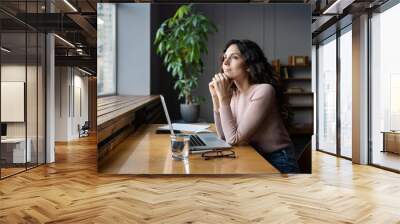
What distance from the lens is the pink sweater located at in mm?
2465

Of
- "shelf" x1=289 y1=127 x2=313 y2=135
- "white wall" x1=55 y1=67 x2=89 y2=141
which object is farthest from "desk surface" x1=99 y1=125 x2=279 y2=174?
"white wall" x1=55 y1=67 x2=89 y2=141

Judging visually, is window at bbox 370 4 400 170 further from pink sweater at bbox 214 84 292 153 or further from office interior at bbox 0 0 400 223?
pink sweater at bbox 214 84 292 153

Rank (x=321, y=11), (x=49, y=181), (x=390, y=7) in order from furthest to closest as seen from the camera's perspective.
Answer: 1. (x=390, y=7)
2. (x=49, y=181)
3. (x=321, y=11)

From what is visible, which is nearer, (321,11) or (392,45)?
(321,11)

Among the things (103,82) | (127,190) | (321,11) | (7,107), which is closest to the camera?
(103,82)

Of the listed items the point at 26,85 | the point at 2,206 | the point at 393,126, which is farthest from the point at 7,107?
the point at 393,126

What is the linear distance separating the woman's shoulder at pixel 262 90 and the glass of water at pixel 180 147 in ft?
1.54

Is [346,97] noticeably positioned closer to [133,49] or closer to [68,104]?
[133,49]

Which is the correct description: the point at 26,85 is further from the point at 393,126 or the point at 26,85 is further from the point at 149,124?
the point at 393,126

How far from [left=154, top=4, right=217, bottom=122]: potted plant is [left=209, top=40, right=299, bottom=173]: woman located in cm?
13

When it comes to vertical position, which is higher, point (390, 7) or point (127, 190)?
point (390, 7)

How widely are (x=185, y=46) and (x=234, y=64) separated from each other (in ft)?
1.00

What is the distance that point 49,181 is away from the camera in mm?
4508

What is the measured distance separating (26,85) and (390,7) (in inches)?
199
